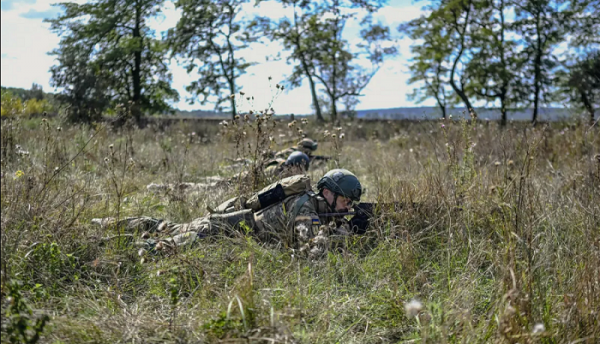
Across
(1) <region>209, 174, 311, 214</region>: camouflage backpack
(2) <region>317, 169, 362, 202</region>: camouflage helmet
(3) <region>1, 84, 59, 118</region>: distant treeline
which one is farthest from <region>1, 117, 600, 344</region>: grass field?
(3) <region>1, 84, 59, 118</region>: distant treeline

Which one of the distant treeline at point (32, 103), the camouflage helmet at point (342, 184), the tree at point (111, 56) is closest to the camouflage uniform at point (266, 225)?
the camouflage helmet at point (342, 184)

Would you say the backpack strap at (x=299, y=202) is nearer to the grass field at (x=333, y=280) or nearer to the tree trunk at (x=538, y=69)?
the grass field at (x=333, y=280)

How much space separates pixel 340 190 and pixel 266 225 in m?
0.71

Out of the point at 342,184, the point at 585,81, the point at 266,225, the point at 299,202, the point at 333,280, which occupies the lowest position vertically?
the point at 333,280

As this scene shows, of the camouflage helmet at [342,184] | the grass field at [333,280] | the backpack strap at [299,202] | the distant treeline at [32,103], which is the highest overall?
the distant treeline at [32,103]

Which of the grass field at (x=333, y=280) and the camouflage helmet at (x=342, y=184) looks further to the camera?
the camouflage helmet at (x=342, y=184)

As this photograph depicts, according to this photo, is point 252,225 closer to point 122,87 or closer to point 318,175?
point 318,175

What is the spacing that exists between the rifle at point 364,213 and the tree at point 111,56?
19.3 meters

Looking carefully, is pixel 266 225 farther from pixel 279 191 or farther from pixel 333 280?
pixel 333 280

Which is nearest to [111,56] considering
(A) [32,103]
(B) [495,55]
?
(A) [32,103]

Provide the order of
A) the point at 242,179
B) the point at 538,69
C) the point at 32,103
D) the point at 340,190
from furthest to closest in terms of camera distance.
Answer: the point at 538,69 < the point at 32,103 < the point at 242,179 < the point at 340,190

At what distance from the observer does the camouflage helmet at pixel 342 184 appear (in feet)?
14.1

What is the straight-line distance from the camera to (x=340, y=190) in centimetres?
427

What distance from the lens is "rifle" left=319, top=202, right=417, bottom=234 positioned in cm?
412
